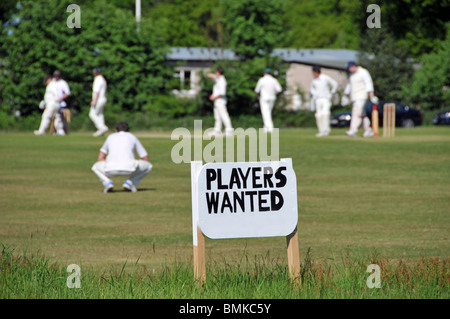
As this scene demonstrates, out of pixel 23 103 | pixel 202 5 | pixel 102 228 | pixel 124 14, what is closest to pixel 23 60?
pixel 23 103

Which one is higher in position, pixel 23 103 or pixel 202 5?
pixel 202 5

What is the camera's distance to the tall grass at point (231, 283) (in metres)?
7.46

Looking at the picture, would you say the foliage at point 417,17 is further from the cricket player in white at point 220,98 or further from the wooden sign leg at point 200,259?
the wooden sign leg at point 200,259

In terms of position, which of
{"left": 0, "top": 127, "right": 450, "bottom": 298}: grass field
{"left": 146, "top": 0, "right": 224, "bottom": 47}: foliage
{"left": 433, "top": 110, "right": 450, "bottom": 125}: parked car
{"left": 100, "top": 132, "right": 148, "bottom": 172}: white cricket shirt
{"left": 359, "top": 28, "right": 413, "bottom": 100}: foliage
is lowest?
{"left": 0, "top": 127, "right": 450, "bottom": 298}: grass field

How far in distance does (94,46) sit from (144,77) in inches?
121

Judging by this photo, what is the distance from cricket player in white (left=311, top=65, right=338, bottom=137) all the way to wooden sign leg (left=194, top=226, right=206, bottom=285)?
21.4 m

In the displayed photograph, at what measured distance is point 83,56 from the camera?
4734cm

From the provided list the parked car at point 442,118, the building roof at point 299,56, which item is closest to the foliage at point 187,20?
the building roof at point 299,56

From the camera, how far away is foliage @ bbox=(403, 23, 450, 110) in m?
57.1

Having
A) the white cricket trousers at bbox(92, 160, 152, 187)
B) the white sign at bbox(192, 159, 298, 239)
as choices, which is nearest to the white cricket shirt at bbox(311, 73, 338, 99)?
the white cricket trousers at bbox(92, 160, 152, 187)

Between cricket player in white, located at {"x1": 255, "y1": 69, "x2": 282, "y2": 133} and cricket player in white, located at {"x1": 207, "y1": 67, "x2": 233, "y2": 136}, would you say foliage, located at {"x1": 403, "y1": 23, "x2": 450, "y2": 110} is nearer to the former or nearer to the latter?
cricket player in white, located at {"x1": 255, "y1": 69, "x2": 282, "y2": 133}

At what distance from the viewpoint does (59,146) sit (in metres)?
26.9
